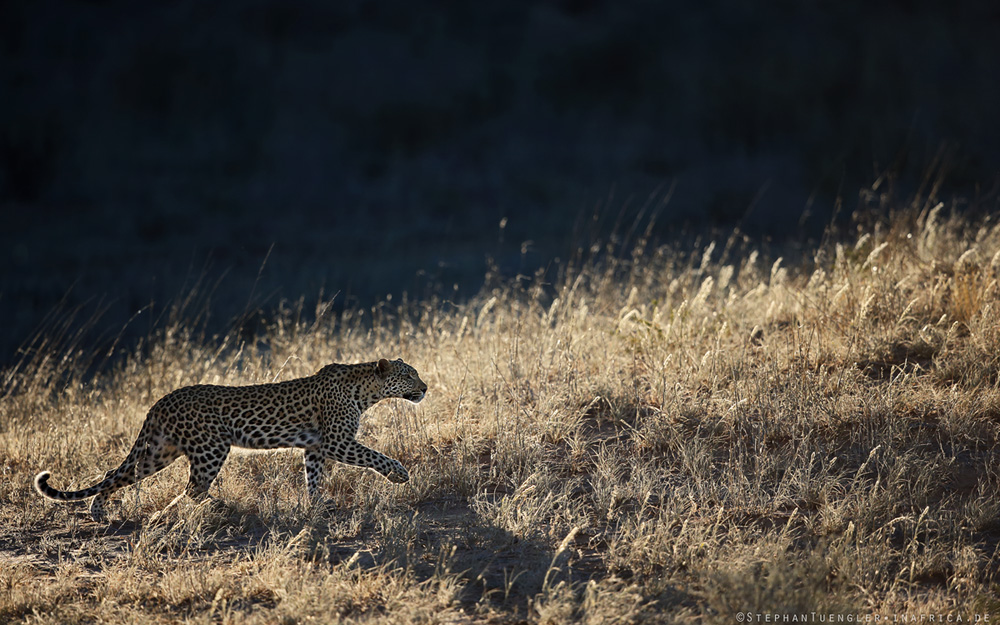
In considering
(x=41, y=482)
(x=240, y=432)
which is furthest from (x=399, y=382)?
(x=41, y=482)

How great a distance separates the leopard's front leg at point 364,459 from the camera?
5.30 metres

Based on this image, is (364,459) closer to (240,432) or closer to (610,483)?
(240,432)

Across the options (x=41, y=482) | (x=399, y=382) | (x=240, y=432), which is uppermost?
(x=399, y=382)

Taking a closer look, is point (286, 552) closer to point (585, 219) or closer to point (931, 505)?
point (931, 505)

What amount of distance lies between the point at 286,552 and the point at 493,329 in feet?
15.5

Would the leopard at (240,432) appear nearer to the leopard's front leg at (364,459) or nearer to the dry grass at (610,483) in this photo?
the leopard's front leg at (364,459)

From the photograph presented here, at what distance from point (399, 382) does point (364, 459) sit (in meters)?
0.61

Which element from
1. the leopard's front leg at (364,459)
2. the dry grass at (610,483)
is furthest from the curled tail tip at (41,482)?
the leopard's front leg at (364,459)

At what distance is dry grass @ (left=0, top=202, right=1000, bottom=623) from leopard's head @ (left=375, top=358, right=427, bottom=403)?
446mm

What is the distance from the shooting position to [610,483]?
17.0 ft

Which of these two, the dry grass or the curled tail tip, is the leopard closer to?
the curled tail tip

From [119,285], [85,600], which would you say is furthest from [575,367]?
[119,285]

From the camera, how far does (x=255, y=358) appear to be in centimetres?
784

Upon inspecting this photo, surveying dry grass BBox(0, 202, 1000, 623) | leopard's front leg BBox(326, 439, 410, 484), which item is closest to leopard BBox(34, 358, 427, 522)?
leopard's front leg BBox(326, 439, 410, 484)
